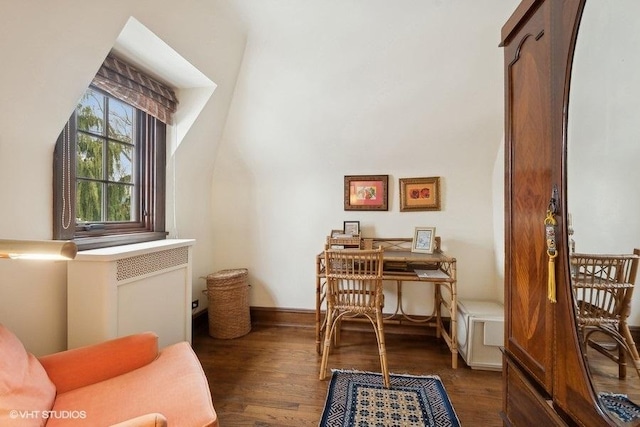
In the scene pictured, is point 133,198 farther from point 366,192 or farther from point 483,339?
point 483,339

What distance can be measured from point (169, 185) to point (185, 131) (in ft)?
1.54

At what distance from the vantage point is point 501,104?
2115 mm

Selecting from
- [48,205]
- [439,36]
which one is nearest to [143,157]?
[48,205]

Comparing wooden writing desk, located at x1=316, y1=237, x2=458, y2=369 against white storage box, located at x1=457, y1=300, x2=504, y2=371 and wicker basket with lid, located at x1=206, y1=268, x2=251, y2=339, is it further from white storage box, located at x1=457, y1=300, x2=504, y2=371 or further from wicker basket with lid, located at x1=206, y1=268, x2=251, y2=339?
wicker basket with lid, located at x1=206, y1=268, x2=251, y2=339

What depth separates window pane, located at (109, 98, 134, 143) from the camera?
6.25 ft

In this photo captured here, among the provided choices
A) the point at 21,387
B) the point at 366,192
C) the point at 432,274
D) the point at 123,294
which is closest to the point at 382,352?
the point at 432,274

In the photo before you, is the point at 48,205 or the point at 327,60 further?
the point at 327,60

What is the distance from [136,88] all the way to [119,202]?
82cm

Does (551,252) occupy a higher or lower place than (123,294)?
higher

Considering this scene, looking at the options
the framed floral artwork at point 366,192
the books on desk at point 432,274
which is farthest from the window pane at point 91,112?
the books on desk at point 432,274

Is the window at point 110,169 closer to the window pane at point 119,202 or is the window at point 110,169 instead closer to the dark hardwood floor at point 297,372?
the window pane at point 119,202

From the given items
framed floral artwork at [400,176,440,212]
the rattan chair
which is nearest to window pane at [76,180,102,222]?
the rattan chair

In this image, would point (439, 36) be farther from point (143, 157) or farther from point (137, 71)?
point (143, 157)

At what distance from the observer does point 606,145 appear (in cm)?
59
